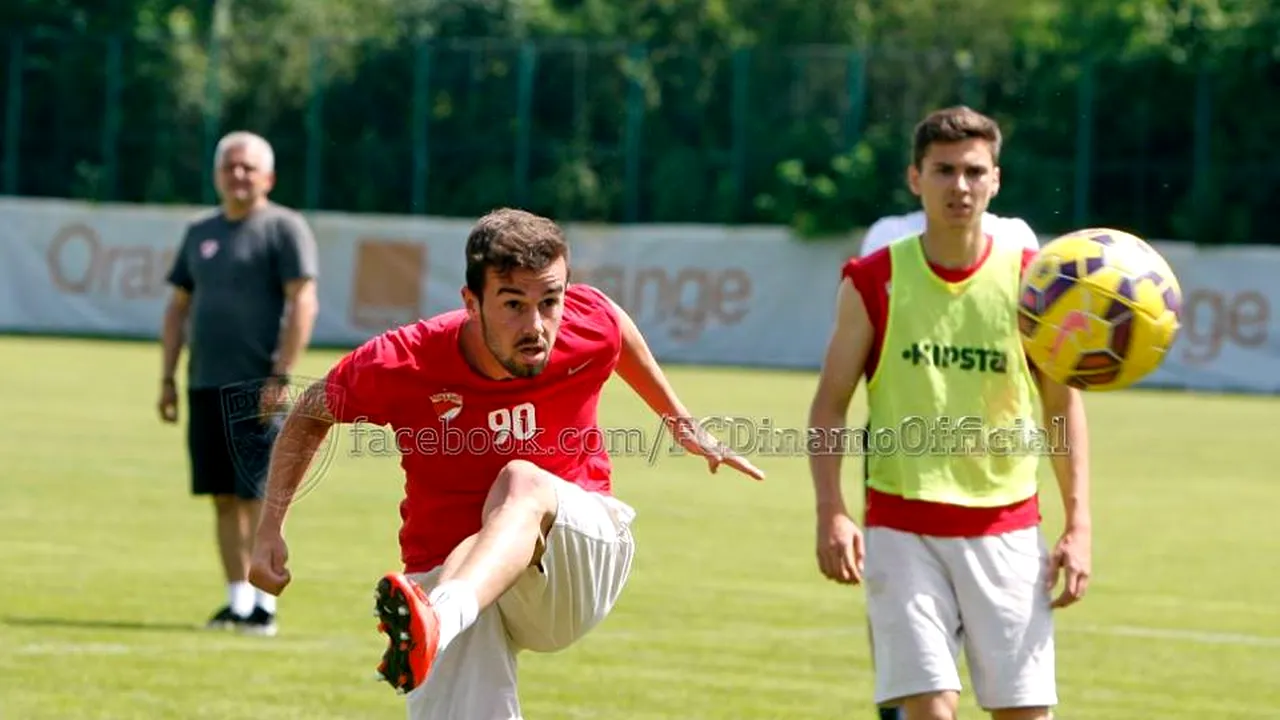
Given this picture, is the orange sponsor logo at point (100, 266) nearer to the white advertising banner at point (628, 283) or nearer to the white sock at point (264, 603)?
the white advertising banner at point (628, 283)

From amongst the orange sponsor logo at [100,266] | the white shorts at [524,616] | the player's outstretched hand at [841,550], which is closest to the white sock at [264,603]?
the white shorts at [524,616]

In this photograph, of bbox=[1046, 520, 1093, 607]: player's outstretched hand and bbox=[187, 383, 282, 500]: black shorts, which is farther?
bbox=[187, 383, 282, 500]: black shorts

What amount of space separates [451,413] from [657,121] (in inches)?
1352

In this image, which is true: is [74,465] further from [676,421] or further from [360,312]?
[360,312]

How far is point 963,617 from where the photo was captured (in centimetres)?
674

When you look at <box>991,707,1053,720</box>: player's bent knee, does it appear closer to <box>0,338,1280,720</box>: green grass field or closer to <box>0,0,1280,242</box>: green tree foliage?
<box>0,338,1280,720</box>: green grass field

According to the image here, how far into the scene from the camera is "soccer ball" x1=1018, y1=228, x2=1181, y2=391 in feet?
21.5

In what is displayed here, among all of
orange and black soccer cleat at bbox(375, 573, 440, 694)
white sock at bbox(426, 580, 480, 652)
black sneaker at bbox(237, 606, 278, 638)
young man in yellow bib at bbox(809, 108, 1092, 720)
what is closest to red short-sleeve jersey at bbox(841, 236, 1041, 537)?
young man in yellow bib at bbox(809, 108, 1092, 720)

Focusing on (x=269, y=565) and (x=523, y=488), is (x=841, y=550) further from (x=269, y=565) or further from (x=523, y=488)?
(x=269, y=565)

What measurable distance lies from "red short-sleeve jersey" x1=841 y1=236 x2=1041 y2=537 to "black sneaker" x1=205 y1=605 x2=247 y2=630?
16.0ft

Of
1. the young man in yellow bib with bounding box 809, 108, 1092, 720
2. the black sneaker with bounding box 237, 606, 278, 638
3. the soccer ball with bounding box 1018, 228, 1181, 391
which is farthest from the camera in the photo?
the black sneaker with bounding box 237, 606, 278, 638

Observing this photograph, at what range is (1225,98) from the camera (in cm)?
3584

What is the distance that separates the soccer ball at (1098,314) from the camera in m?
6.56

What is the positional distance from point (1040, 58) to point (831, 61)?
3593 millimetres
